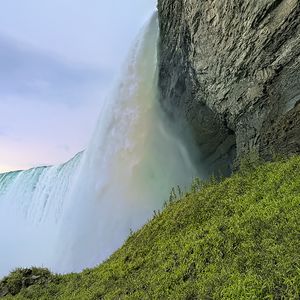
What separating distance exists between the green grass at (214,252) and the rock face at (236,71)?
113 inches

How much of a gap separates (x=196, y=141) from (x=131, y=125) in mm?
4206

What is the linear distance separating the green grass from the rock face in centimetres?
286

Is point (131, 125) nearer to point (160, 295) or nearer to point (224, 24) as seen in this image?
point (224, 24)

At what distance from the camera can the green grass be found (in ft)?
15.7

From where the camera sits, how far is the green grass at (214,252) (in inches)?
189

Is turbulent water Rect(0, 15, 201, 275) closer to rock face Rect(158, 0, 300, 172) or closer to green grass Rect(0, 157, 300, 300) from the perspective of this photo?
rock face Rect(158, 0, 300, 172)

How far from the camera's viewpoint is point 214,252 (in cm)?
618

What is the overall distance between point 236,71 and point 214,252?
8.54 m

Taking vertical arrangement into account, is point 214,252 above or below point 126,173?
below

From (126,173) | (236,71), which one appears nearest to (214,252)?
(236,71)

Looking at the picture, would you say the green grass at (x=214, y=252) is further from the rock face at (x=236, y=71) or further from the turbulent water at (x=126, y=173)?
the turbulent water at (x=126, y=173)

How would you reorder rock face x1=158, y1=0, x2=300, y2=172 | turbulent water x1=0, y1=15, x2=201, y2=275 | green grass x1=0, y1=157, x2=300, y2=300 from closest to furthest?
green grass x1=0, y1=157, x2=300, y2=300 → rock face x1=158, y1=0, x2=300, y2=172 → turbulent water x1=0, y1=15, x2=201, y2=275

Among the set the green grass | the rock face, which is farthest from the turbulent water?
the green grass

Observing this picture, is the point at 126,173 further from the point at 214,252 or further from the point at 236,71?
the point at 214,252
